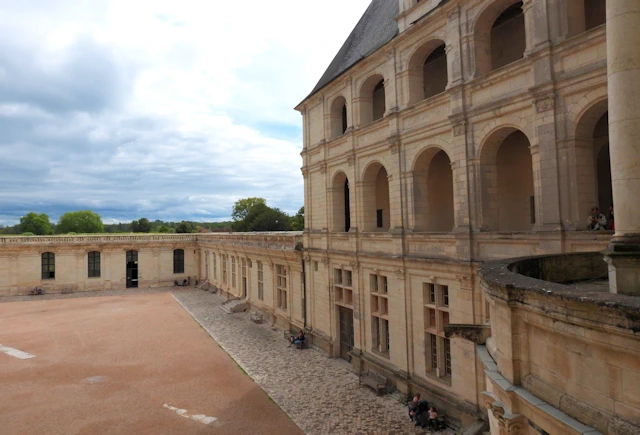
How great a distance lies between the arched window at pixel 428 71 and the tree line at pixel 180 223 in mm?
56947

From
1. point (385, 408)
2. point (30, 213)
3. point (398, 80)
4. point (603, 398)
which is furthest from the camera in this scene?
point (30, 213)

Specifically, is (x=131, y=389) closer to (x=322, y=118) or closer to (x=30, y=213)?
(x=322, y=118)

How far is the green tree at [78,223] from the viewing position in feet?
379

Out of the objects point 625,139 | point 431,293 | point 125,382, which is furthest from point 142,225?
point 625,139

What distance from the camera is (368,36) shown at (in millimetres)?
21000

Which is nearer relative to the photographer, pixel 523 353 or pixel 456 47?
pixel 523 353

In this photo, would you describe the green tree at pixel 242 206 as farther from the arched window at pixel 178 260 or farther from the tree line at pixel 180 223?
the arched window at pixel 178 260

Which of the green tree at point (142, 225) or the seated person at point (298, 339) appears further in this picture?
the green tree at point (142, 225)

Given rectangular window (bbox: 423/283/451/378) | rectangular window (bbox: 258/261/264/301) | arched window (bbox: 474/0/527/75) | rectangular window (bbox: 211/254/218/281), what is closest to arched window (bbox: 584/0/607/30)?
arched window (bbox: 474/0/527/75)

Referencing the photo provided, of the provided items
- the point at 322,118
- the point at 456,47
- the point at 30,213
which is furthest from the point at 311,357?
the point at 30,213

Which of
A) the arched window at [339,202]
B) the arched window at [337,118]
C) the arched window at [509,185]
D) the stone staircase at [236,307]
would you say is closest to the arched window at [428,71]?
the arched window at [509,185]

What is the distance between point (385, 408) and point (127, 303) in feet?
99.3

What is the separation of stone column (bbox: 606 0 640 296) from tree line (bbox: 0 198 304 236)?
70225 mm

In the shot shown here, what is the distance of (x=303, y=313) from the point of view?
24.8m
